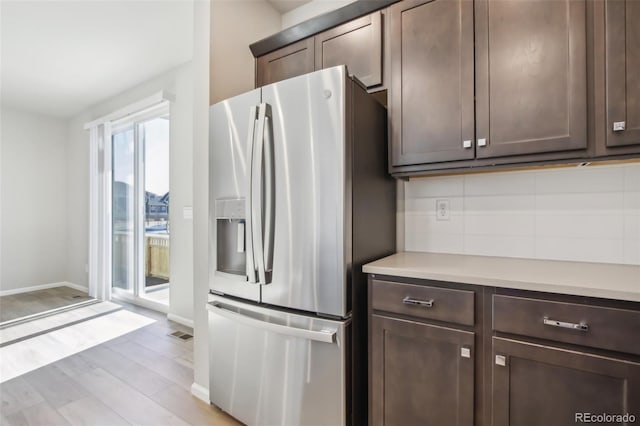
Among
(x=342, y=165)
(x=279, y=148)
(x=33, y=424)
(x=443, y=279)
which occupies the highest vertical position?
(x=279, y=148)

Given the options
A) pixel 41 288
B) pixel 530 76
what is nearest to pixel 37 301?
pixel 41 288

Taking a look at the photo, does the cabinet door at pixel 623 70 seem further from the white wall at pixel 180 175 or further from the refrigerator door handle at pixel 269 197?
the white wall at pixel 180 175

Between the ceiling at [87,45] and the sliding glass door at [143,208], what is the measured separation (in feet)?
1.97

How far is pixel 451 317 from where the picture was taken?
4.14 feet

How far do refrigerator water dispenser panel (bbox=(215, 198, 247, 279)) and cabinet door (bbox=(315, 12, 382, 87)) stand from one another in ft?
3.22

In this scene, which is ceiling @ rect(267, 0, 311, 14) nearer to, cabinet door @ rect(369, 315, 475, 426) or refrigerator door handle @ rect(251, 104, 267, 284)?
refrigerator door handle @ rect(251, 104, 267, 284)

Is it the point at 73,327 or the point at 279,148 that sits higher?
the point at 279,148

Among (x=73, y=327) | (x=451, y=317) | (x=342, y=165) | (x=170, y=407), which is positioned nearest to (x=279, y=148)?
(x=342, y=165)

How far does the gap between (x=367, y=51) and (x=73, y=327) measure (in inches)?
150

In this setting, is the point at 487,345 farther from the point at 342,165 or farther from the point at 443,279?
the point at 342,165

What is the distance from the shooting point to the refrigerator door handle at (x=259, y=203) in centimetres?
155

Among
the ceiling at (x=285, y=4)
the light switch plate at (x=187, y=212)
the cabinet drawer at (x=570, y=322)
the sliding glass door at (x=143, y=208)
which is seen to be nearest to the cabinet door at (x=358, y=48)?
the ceiling at (x=285, y=4)

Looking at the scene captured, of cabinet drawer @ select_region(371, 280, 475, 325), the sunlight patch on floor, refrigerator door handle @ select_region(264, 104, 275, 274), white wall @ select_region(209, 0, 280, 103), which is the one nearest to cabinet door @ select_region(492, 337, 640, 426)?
cabinet drawer @ select_region(371, 280, 475, 325)

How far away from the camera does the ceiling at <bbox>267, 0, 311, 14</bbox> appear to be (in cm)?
239
